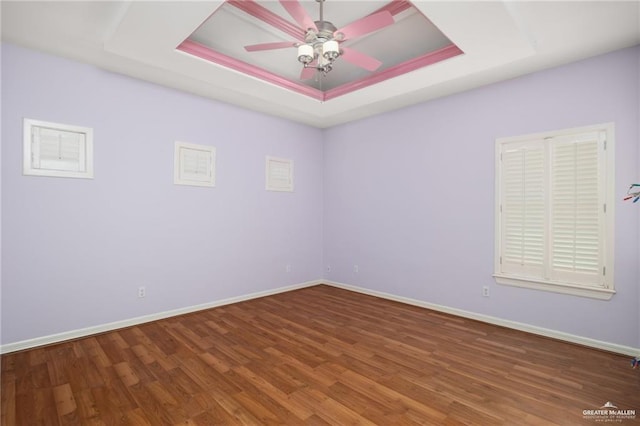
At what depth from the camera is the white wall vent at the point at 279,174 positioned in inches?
196

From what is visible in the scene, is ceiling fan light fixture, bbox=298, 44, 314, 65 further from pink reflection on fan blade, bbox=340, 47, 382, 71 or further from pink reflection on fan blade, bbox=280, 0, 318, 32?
pink reflection on fan blade, bbox=340, 47, 382, 71

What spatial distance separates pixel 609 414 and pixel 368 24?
10.3 feet

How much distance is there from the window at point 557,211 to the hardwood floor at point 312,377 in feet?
2.28

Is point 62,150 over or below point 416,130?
below

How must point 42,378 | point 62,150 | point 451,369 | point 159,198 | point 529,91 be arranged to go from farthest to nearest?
point 159,198, point 529,91, point 62,150, point 451,369, point 42,378

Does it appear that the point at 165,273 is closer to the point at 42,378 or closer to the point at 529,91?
the point at 42,378

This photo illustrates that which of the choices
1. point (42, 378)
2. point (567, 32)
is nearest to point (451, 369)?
point (567, 32)

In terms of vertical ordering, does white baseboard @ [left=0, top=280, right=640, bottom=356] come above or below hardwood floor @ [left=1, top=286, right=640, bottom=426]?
above

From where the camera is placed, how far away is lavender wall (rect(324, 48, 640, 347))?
9.35 feet

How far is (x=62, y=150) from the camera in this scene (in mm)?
3141

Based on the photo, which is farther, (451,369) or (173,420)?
(451,369)

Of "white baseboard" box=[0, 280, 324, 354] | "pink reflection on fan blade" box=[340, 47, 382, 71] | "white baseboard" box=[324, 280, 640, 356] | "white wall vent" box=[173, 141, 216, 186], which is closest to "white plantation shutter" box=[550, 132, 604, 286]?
"white baseboard" box=[324, 280, 640, 356]

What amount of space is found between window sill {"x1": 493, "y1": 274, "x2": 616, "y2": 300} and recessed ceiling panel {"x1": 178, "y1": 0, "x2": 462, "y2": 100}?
100 inches

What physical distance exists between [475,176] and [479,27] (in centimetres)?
181
